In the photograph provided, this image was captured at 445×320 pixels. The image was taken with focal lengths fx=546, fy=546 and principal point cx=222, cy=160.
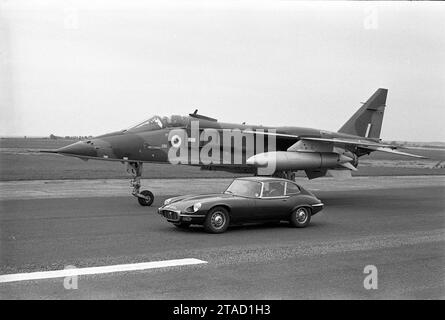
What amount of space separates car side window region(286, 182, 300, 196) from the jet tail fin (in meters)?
12.7

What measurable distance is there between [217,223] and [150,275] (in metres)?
4.37

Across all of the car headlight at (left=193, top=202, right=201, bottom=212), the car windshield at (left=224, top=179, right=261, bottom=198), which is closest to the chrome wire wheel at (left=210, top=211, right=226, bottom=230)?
the car headlight at (left=193, top=202, right=201, bottom=212)

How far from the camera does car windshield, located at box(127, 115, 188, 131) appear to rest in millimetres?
19812

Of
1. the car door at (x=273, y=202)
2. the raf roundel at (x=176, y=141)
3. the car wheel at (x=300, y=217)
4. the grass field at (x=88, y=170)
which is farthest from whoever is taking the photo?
the grass field at (x=88, y=170)

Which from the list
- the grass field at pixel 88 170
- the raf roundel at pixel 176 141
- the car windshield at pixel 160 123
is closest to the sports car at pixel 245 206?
the grass field at pixel 88 170

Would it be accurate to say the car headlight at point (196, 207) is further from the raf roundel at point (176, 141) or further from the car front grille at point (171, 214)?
the raf roundel at point (176, 141)

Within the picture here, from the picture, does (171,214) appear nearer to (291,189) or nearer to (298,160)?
(291,189)

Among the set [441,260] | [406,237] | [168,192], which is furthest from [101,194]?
[441,260]

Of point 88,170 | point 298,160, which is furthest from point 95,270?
point 88,170

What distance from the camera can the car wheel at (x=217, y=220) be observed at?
12.6m

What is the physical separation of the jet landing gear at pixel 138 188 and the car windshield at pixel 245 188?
5.44 m

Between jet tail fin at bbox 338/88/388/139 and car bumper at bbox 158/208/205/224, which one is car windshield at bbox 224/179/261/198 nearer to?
car bumper at bbox 158/208/205/224

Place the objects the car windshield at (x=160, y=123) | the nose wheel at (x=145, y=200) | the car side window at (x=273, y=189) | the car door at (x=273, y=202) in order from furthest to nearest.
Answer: the car windshield at (x=160, y=123) → the nose wheel at (x=145, y=200) → the car side window at (x=273, y=189) → the car door at (x=273, y=202)
